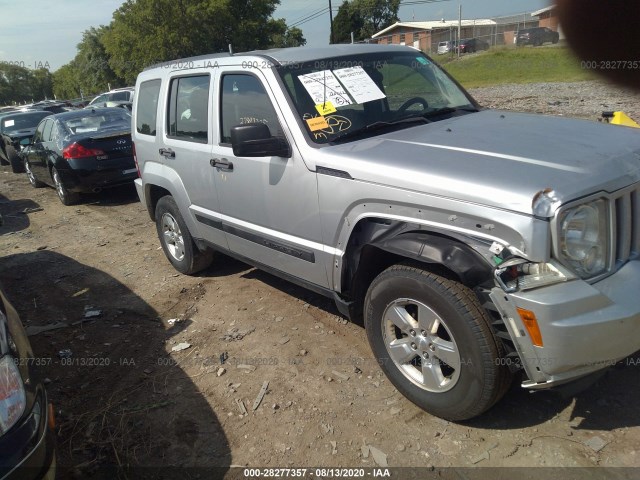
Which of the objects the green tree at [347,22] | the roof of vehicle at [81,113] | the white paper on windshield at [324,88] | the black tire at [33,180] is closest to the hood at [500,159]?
the white paper on windshield at [324,88]

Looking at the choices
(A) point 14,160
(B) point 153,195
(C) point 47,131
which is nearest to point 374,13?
(A) point 14,160

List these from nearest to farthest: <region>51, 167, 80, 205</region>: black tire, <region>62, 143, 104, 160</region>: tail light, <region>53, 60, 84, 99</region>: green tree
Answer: <region>62, 143, 104, 160</region>: tail light → <region>51, 167, 80, 205</region>: black tire → <region>53, 60, 84, 99</region>: green tree

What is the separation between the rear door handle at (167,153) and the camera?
4.70m

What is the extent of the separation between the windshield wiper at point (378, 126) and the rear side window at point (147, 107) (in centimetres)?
243

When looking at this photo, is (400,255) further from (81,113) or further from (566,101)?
(566,101)

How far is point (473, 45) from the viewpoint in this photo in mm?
35781

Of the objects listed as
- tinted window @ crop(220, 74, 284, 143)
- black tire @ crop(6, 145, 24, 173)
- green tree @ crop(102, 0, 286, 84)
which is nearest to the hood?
tinted window @ crop(220, 74, 284, 143)

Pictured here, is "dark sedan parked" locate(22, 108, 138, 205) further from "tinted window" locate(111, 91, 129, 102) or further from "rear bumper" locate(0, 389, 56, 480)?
"tinted window" locate(111, 91, 129, 102)

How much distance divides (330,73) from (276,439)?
2464mm

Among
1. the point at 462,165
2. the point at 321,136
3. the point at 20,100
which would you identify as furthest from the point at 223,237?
the point at 20,100

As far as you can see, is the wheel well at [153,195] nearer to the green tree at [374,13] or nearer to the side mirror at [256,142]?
the side mirror at [256,142]

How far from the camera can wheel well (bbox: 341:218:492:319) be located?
96.6 inches

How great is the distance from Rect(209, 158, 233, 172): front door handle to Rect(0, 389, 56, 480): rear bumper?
2.11 meters

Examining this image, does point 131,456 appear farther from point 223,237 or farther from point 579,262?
point 579,262
